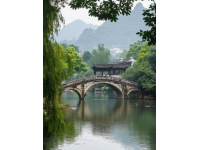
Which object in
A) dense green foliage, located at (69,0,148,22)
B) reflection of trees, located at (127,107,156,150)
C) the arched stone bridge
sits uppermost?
dense green foliage, located at (69,0,148,22)

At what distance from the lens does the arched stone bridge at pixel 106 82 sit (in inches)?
1656

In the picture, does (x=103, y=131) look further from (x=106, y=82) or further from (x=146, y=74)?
→ (x=106, y=82)

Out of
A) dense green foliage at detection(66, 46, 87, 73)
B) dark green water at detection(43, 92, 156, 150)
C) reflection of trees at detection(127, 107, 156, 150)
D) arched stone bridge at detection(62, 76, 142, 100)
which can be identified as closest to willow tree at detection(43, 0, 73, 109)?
dark green water at detection(43, 92, 156, 150)

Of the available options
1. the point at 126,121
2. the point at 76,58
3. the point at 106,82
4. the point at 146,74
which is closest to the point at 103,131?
the point at 126,121

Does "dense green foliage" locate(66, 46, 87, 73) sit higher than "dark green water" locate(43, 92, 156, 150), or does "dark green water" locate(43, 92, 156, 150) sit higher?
"dense green foliage" locate(66, 46, 87, 73)

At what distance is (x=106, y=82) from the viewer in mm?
43938

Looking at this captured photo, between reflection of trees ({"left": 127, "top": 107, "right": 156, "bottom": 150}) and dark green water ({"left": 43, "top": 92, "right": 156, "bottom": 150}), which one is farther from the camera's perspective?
reflection of trees ({"left": 127, "top": 107, "right": 156, "bottom": 150})

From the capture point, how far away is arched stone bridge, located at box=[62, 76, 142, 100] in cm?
4206

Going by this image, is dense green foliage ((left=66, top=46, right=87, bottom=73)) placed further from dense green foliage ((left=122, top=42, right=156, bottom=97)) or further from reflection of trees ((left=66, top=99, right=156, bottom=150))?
reflection of trees ((left=66, top=99, right=156, bottom=150))
